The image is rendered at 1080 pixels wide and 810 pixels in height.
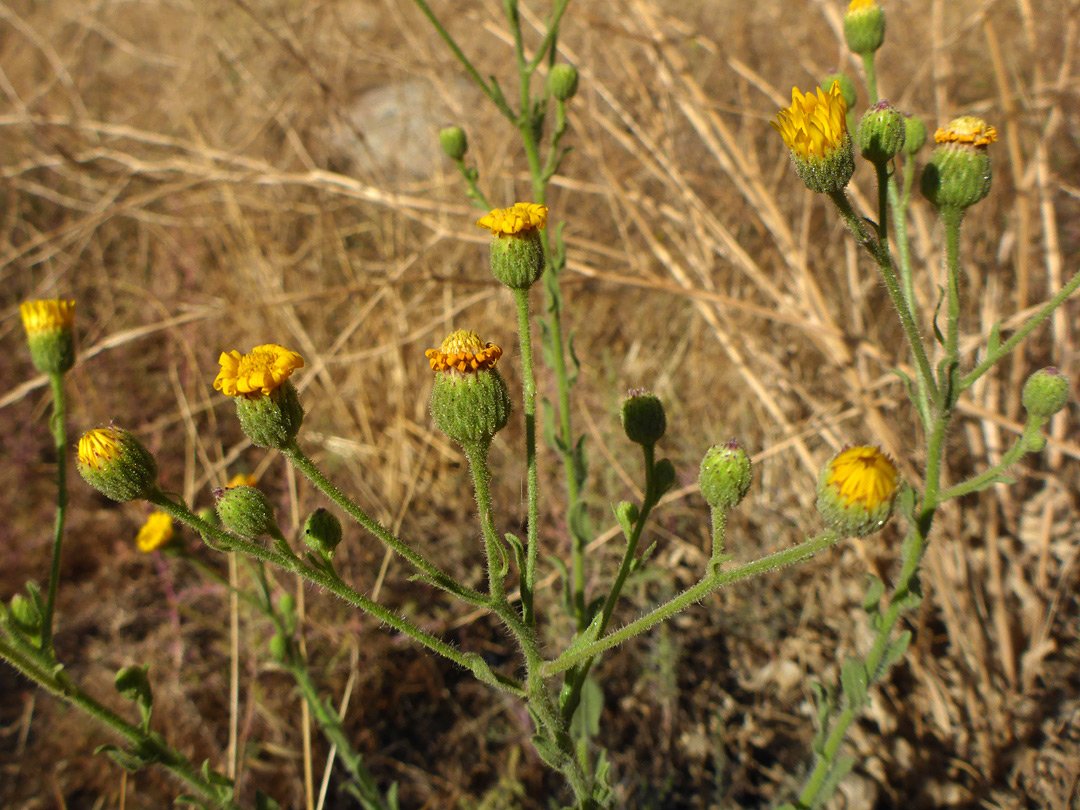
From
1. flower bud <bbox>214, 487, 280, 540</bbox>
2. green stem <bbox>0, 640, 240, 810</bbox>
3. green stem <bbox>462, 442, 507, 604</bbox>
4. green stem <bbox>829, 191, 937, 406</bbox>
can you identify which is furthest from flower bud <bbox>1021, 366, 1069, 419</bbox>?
green stem <bbox>0, 640, 240, 810</bbox>

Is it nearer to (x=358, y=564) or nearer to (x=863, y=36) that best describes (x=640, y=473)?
(x=358, y=564)

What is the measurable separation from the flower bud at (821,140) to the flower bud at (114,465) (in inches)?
62.5

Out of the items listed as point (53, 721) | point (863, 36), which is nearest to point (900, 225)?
point (863, 36)

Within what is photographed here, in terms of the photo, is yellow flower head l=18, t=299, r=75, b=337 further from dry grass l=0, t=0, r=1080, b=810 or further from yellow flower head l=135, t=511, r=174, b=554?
dry grass l=0, t=0, r=1080, b=810

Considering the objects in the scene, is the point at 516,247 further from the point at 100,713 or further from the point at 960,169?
the point at 100,713

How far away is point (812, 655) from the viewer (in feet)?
10.4

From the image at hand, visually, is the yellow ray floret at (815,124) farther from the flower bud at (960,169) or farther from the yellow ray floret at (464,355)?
the yellow ray floret at (464,355)

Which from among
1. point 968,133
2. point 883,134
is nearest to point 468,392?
point 883,134

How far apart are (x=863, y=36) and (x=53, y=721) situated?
4.27 m

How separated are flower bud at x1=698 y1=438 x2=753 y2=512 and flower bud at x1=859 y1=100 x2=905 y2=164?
29.9 inches

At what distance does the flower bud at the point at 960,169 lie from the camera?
1.75 meters

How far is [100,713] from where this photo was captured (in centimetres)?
184

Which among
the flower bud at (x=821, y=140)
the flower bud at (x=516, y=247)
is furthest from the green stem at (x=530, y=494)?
the flower bud at (x=821, y=140)

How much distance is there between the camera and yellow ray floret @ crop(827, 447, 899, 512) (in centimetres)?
147
